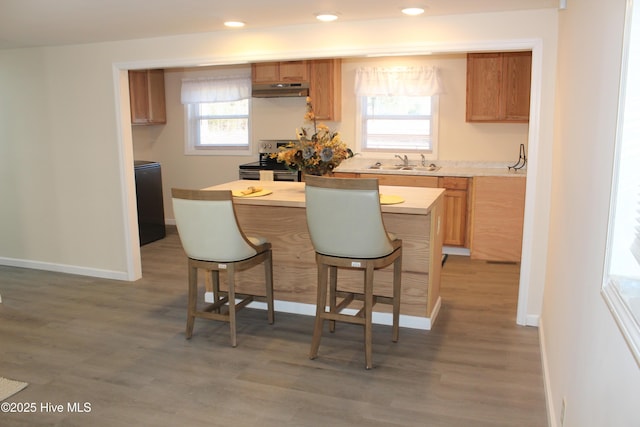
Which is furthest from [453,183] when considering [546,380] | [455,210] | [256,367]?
[256,367]

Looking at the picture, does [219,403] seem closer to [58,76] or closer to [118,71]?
[118,71]

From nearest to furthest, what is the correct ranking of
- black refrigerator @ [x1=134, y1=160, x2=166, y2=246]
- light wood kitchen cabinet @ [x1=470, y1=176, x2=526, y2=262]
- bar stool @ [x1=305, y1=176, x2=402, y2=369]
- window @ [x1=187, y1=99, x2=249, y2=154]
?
bar stool @ [x1=305, y1=176, x2=402, y2=369] → light wood kitchen cabinet @ [x1=470, y1=176, x2=526, y2=262] → black refrigerator @ [x1=134, y1=160, x2=166, y2=246] → window @ [x1=187, y1=99, x2=249, y2=154]

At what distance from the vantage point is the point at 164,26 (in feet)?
13.2

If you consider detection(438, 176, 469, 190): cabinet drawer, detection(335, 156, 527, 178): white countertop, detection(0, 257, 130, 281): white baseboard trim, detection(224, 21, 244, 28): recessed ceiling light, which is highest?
detection(224, 21, 244, 28): recessed ceiling light

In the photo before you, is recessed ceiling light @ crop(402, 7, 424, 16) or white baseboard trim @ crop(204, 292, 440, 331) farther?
white baseboard trim @ crop(204, 292, 440, 331)

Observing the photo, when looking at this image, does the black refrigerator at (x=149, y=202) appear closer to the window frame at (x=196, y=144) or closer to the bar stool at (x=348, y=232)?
the window frame at (x=196, y=144)

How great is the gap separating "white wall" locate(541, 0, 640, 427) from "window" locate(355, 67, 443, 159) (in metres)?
2.97

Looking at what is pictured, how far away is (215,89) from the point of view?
22.5 ft

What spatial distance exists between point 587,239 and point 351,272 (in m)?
2.14

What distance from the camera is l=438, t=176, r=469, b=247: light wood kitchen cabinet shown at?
558cm

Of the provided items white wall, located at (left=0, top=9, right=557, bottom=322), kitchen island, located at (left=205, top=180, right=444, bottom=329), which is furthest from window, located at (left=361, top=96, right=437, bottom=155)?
white wall, located at (left=0, top=9, right=557, bottom=322)

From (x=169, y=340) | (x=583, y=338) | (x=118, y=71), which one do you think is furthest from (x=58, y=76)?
(x=583, y=338)

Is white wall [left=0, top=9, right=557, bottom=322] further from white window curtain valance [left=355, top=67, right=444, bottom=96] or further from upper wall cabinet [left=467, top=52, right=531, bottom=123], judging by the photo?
white window curtain valance [left=355, top=67, right=444, bottom=96]

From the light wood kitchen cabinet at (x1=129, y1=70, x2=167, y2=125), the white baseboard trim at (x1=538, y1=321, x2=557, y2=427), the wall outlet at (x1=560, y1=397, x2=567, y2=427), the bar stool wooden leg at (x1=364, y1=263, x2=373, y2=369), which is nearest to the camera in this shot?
the wall outlet at (x1=560, y1=397, x2=567, y2=427)
